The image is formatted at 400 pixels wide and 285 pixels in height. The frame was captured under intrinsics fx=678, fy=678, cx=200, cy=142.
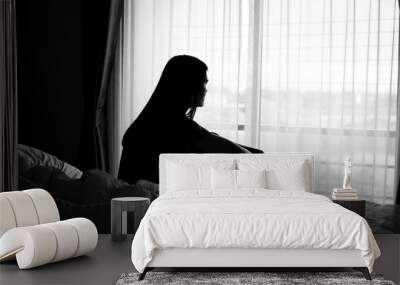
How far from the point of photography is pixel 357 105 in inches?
277

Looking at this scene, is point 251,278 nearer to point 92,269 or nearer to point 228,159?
point 92,269

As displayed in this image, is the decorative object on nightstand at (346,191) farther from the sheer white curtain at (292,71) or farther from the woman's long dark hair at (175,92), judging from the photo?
the woman's long dark hair at (175,92)

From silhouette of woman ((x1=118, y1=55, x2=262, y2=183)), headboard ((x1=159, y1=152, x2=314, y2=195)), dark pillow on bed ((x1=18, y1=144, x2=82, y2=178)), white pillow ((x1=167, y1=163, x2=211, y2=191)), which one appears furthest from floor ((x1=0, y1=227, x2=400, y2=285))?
dark pillow on bed ((x1=18, y1=144, x2=82, y2=178))

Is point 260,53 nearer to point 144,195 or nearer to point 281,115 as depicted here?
point 281,115

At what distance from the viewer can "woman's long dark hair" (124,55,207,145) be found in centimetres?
718

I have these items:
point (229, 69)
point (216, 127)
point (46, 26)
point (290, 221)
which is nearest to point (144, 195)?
point (216, 127)

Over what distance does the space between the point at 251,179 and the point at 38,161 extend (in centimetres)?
250

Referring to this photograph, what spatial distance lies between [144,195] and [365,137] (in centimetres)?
240

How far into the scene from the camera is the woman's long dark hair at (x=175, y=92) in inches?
283

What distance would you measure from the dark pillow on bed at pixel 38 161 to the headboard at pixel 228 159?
104 cm

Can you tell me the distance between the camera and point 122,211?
658 centimetres

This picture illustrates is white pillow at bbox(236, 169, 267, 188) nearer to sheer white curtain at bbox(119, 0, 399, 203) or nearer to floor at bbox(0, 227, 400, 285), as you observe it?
sheer white curtain at bbox(119, 0, 399, 203)

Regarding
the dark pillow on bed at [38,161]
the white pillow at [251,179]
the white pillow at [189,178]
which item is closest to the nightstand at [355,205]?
the white pillow at [251,179]

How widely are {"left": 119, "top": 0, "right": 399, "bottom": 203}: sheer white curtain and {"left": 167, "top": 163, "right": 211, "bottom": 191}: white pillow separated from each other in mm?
787
